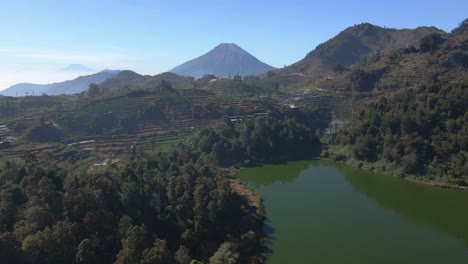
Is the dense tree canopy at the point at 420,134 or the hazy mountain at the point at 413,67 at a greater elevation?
the hazy mountain at the point at 413,67

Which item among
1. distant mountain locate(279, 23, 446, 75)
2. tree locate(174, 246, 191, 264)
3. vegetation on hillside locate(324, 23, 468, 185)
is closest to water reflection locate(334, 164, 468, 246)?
vegetation on hillside locate(324, 23, 468, 185)

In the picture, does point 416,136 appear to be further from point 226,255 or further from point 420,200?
point 226,255

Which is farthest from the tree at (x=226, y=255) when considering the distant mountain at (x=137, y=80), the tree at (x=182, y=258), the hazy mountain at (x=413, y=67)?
the distant mountain at (x=137, y=80)

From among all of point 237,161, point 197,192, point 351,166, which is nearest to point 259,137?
point 237,161

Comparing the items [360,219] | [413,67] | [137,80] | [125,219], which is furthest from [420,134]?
[137,80]

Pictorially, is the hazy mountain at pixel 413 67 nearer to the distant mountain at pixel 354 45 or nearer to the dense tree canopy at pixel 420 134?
the dense tree canopy at pixel 420 134

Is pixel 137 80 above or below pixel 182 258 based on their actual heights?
above
